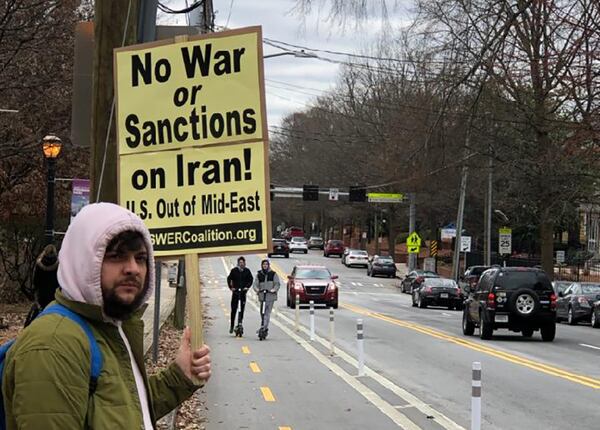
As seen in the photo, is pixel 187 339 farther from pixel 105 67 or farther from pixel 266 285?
pixel 266 285

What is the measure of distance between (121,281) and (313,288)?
3077 centimetres

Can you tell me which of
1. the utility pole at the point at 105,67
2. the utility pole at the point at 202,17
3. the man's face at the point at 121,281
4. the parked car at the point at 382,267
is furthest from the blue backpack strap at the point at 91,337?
the parked car at the point at 382,267

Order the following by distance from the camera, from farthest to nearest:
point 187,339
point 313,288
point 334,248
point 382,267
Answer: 1. point 334,248
2. point 382,267
3. point 313,288
4. point 187,339

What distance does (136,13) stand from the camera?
6414 millimetres

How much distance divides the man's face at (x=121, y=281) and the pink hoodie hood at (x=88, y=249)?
0.17 ft

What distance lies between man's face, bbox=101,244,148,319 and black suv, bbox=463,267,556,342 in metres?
19.7

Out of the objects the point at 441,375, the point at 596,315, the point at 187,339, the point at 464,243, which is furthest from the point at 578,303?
the point at 187,339

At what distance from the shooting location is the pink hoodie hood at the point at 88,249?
104 inches

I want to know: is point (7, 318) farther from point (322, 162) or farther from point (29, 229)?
point (322, 162)

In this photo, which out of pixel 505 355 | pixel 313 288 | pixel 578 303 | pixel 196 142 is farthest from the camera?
pixel 313 288

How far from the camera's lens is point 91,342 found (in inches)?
101

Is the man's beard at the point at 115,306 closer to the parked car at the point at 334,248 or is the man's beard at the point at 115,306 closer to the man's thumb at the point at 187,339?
the man's thumb at the point at 187,339

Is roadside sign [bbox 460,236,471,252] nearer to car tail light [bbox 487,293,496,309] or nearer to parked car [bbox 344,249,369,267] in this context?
parked car [bbox 344,249,369,267]

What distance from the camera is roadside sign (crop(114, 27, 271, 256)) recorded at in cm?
436
